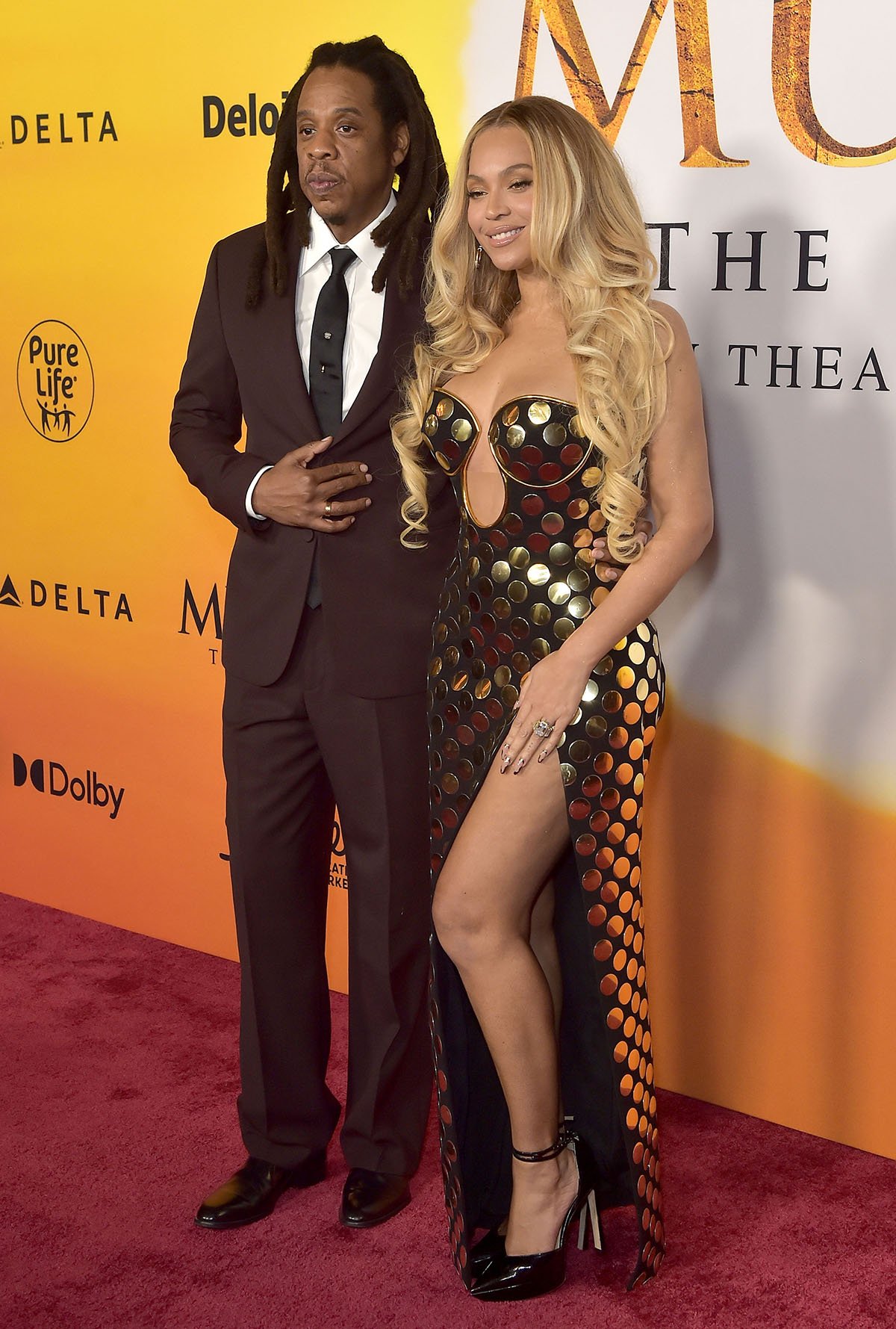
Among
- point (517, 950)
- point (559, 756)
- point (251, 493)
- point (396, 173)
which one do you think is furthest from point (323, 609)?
point (396, 173)

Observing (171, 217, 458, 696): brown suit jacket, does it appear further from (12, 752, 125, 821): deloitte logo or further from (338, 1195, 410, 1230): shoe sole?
(12, 752, 125, 821): deloitte logo

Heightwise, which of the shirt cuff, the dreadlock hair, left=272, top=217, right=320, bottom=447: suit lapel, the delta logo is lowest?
the delta logo

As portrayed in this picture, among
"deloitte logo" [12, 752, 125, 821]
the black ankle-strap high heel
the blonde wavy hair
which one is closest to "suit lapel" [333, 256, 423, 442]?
the blonde wavy hair

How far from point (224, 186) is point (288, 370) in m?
1.13

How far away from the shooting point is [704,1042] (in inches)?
122

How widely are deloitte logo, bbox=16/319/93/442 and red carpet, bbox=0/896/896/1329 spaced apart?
61.0 inches

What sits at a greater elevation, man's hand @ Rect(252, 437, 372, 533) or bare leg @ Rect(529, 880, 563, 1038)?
man's hand @ Rect(252, 437, 372, 533)

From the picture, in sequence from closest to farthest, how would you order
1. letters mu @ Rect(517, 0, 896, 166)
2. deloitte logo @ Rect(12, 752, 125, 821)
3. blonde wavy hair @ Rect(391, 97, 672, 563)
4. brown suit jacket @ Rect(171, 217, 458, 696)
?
blonde wavy hair @ Rect(391, 97, 672, 563)
brown suit jacket @ Rect(171, 217, 458, 696)
letters mu @ Rect(517, 0, 896, 166)
deloitte logo @ Rect(12, 752, 125, 821)

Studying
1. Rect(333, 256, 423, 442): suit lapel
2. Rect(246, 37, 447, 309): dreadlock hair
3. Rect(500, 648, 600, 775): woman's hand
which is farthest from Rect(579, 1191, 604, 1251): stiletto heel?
Rect(246, 37, 447, 309): dreadlock hair

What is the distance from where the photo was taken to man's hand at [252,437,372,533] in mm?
2418

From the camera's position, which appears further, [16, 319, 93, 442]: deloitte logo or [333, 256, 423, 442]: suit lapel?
[16, 319, 93, 442]: deloitte logo

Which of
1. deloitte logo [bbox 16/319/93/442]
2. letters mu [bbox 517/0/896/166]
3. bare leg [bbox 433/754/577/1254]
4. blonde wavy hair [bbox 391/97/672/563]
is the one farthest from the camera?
deloitte logo [bbox 16/319/93/442]

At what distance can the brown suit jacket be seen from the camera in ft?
8.09

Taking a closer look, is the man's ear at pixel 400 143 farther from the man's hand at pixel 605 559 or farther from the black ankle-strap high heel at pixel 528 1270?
the black ankle-strap high heel at pixel 528 1270
